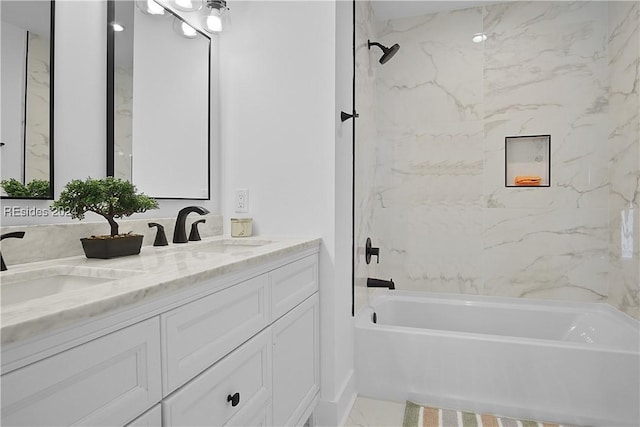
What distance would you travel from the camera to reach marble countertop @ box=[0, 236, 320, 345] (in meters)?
0.57

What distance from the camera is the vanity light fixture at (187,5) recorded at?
1.68 meters

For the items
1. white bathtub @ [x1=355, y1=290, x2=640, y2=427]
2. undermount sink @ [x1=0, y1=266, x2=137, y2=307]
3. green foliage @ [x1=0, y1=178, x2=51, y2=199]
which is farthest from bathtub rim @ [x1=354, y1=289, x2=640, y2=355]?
green foliage @ [x1=0, y1=178, x2=51, y2=199]

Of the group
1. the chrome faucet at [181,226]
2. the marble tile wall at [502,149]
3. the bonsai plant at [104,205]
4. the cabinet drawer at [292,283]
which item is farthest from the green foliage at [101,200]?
the marble tile wall at [502,149]

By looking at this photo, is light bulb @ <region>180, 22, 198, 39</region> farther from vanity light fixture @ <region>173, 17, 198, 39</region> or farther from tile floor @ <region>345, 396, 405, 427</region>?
tile floor @ <region>345, 396, 405, 427</region>

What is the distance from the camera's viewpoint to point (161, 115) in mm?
1620

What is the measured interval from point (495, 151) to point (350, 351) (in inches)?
69.6

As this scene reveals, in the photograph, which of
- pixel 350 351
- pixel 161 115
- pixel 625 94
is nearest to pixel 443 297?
pixel 350 351

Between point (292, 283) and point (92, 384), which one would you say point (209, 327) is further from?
point (292, 283)

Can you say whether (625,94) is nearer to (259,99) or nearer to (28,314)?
(259,99)

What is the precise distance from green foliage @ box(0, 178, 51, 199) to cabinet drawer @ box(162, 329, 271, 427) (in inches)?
28.7

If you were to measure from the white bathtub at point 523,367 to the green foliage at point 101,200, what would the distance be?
1.41 meters

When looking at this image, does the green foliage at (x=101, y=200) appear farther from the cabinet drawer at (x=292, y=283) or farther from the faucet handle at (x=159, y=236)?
the cabinet drawer at (x=292, y=283)

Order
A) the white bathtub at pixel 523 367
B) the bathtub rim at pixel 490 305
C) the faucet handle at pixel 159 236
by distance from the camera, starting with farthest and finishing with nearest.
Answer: the bathtub rim at pixel 490 305 → the white bathtub at pixel 523 367 → the faucet handle at pixel 159 236

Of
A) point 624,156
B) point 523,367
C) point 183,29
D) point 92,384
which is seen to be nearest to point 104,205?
point 92,384
